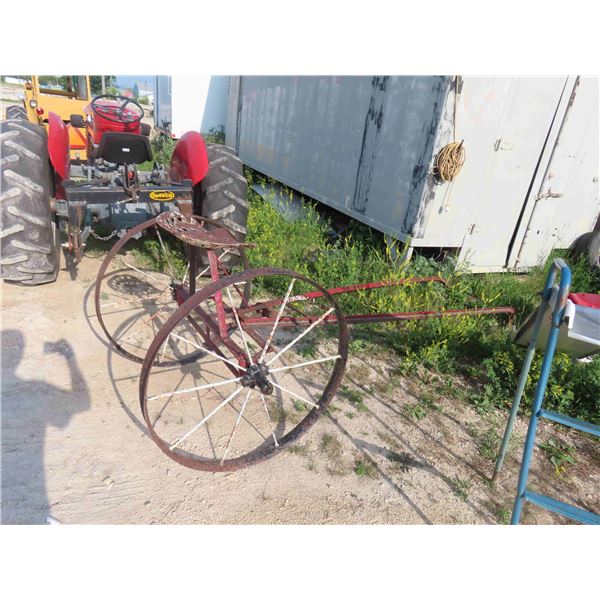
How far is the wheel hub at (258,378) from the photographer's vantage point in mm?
2316

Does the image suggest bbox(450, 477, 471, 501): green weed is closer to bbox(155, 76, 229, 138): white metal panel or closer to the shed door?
the shed door

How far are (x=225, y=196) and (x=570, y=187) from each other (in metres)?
4.03

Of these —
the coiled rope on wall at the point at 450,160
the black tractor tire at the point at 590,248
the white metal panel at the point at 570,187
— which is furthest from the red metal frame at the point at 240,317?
the black tractor tire at the point at 590,248

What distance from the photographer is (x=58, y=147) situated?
4.02 metres

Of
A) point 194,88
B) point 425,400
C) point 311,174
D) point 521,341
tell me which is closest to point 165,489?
point 425,400

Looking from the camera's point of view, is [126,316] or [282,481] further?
[126,316]

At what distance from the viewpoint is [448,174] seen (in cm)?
435

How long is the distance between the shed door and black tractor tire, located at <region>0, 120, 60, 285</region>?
4011mm

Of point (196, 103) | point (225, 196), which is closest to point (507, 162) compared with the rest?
point (225, 196)

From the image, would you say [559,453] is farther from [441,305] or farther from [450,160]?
[450,160]

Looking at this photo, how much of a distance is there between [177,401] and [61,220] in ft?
8.04

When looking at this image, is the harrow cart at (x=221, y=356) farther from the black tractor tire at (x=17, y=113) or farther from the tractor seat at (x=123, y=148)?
the black tractor tire at (x=17, y=113)

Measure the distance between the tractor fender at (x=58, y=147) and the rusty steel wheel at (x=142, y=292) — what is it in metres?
0.86

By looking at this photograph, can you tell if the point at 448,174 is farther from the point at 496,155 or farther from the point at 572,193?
the point at 572,193
